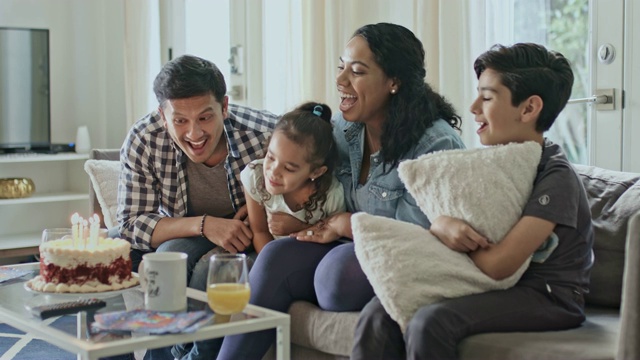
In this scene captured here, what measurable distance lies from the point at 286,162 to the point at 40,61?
329 cm

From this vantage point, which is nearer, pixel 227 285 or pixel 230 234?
pixel 227 285

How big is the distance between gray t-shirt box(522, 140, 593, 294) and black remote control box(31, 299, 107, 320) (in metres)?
0.94

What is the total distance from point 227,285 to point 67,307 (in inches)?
13.4

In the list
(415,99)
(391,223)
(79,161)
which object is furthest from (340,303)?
(79,161)

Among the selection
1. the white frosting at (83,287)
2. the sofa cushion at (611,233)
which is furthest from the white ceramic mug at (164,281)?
the sofa cushion at (611,233)

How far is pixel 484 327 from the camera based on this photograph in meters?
1.83

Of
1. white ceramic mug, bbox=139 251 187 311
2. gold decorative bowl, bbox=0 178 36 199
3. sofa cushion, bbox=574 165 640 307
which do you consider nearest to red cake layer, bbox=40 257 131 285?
white ceramic mug, bbox=139 251 187 311

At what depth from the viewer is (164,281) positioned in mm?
1773

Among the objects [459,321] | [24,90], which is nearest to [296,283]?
[459,321]

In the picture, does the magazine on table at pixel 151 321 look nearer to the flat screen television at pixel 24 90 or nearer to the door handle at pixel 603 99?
the door handle at pixel 603 99

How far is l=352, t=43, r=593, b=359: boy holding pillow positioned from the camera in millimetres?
1818

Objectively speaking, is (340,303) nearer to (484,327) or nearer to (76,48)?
(484,327)

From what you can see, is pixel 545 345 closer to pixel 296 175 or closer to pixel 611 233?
pixel 611 233

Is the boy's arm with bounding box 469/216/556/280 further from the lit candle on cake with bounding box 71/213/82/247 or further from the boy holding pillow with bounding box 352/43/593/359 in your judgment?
the lit candle on cake with bounding box 71/213/82/247
